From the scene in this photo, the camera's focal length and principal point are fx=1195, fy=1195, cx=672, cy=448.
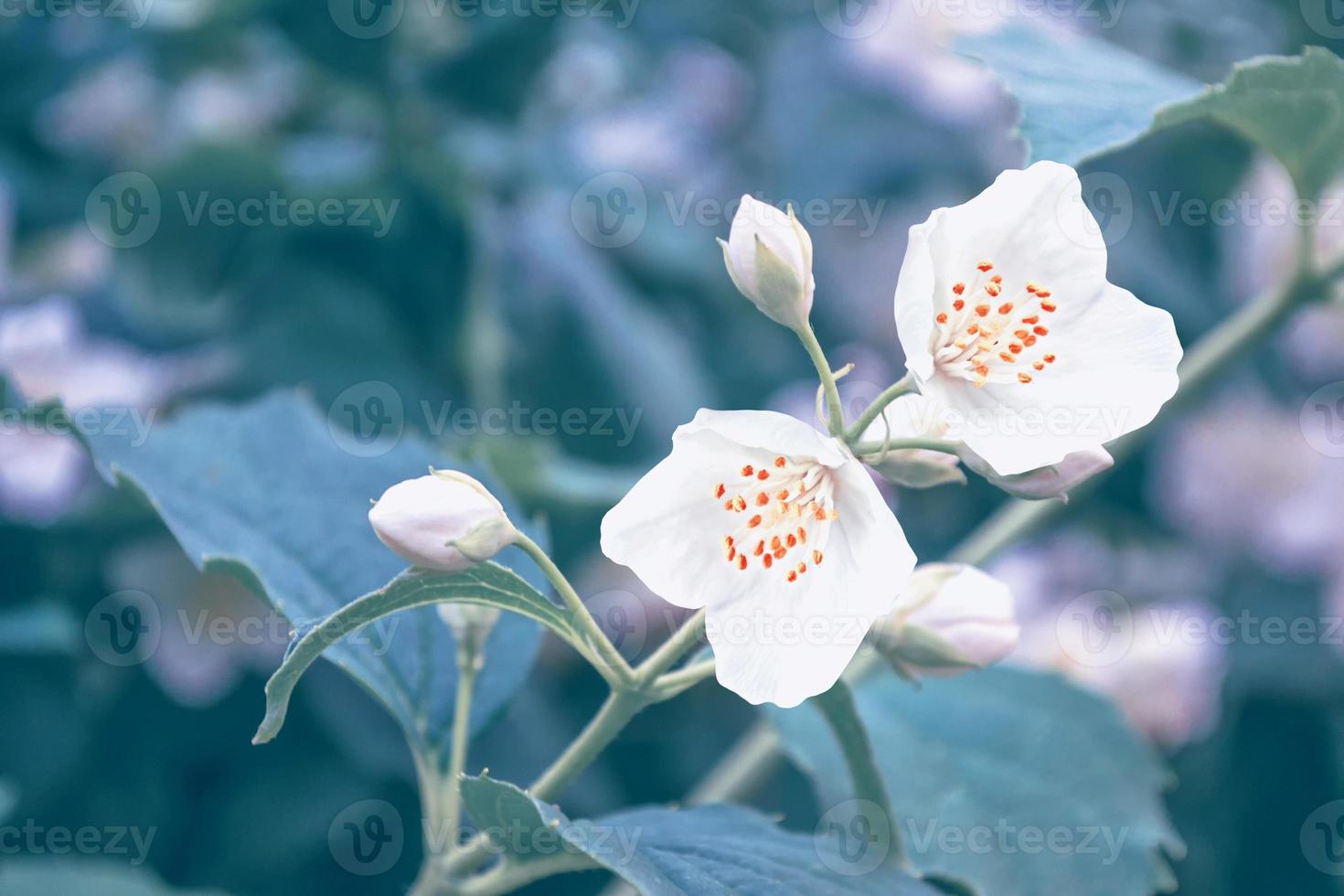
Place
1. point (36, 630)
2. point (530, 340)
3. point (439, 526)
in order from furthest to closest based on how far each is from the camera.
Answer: point (530, 340) < point (36, 630) < point (439, 526)

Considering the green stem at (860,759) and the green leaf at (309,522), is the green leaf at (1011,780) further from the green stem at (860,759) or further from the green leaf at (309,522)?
the green leaf at (309,522)

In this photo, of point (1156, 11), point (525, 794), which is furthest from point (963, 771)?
point (1156, 11)

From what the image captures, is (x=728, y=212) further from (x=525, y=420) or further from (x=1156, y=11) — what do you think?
(x=1156, y=11)

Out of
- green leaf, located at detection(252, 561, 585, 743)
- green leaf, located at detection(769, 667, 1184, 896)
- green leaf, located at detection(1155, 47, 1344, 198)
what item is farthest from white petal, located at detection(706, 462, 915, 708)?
green leaf, located at detection(1155, 47, 1344, 198)

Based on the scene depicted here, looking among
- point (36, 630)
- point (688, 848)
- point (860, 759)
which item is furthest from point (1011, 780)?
point (36, 630)

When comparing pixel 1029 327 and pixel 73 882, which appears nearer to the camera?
pixel 1029 327

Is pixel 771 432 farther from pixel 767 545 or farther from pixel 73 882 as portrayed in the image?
pixel 73 882

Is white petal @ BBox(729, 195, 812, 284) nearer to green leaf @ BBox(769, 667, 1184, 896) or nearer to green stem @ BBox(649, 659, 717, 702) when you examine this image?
green stem @ BBox(649, 659, 717, 702)
